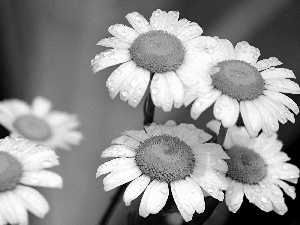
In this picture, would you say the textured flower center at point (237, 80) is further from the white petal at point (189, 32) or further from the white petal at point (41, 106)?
the white petal at point (41, 106)

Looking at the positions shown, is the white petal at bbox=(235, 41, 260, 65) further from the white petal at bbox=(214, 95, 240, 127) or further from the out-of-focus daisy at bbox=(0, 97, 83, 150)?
the out-of-focus daisy at bbox=(0, 97, 83, 150)

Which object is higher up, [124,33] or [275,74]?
[124,33]

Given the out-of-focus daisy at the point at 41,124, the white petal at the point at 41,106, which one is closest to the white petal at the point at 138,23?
the out-of-focus daisy at the point at 41,124

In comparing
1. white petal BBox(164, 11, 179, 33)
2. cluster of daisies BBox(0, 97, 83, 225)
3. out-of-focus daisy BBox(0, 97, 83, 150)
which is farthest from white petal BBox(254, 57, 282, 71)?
out-of-focus daisy BBox(0, 97, 83, 150)

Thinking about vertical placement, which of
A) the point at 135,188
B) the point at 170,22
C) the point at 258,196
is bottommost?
the point at 258,196

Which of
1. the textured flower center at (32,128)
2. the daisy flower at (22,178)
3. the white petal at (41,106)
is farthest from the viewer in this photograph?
the white petal at (41,106)

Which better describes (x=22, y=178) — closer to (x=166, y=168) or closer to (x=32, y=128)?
(x=166, y=168)

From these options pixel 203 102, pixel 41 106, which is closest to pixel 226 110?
pixel 203 102
